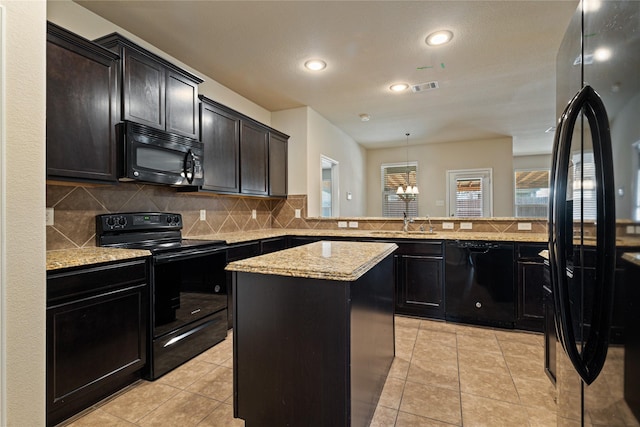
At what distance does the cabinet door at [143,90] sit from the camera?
213 cm

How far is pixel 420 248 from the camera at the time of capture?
3.23 meters

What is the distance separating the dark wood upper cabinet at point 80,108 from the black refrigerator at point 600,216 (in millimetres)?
2367

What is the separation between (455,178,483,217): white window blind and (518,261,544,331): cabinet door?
389 cm

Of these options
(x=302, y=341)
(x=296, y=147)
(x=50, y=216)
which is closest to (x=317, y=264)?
(x=302, y=341)

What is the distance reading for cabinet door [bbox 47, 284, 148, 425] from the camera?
155cm

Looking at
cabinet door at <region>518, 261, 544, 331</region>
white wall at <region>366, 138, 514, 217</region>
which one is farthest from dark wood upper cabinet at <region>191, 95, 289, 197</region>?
white wall at <region>366, 138, 514, 217</region>

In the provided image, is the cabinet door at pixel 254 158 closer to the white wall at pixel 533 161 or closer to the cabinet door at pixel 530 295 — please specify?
the cabinet door at pixel 530 295

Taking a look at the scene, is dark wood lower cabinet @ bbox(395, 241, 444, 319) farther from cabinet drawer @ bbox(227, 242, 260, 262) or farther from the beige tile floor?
cabinet drawer @ bbox(227, 242, 260, 262)

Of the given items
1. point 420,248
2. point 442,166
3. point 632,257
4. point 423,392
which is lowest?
point 423,392

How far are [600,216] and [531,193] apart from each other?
8.00 metres

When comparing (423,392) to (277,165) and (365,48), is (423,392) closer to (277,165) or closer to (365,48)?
(365,48)

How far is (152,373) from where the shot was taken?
203 centimetres

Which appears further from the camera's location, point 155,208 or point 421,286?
point 421,286

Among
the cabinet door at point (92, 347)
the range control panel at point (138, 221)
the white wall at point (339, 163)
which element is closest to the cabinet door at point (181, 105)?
the range control panel at point (138, 221)
